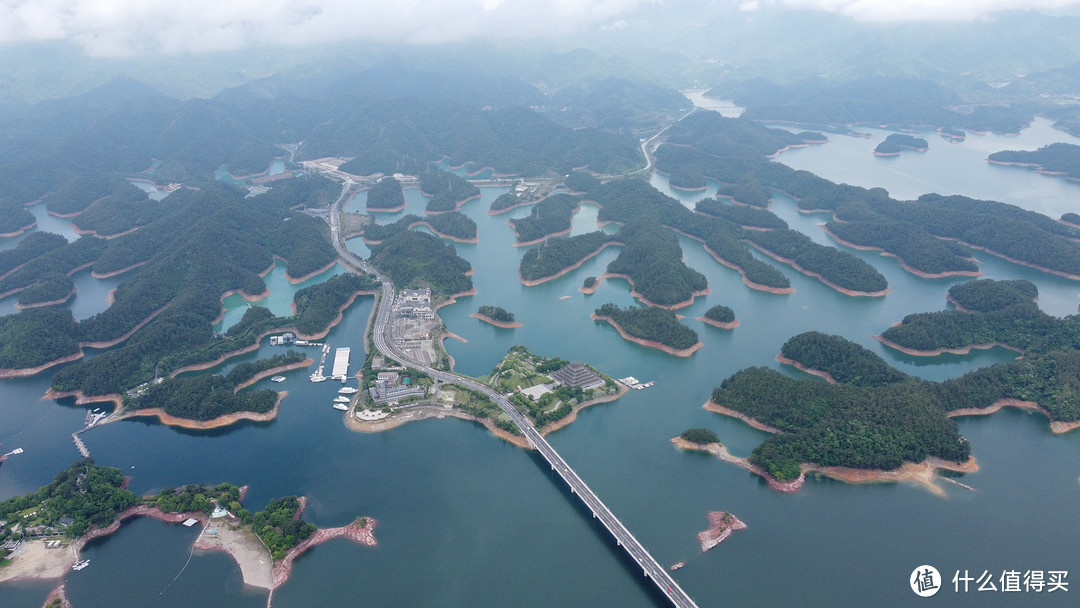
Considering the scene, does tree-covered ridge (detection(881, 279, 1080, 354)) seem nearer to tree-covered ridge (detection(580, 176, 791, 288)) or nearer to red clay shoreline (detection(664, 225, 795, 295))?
red clay shoreline (detection(664, 225, 795, 295))

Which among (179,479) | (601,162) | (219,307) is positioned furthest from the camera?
(601,162)

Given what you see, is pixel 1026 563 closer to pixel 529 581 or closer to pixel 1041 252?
pixel 529 581

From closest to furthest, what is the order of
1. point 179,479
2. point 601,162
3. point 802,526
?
1. point 802,526
2. point 179,479
3. point 601,162

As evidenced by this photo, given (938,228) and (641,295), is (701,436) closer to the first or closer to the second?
(641,295)

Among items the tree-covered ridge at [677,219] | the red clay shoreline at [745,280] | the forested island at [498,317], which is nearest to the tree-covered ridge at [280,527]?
the forested island at [498,317]

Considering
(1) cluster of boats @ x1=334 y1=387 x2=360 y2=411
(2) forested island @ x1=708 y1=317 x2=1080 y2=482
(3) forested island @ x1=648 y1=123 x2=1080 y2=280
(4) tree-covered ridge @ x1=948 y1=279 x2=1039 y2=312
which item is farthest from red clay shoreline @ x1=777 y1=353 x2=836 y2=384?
(1) cluster of boats @ x1=334 y1=387 x2=360 y2=411

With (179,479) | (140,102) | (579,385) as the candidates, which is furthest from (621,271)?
(140,102)
